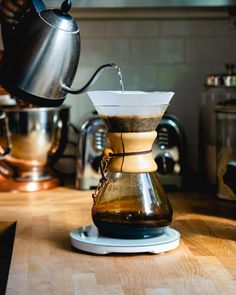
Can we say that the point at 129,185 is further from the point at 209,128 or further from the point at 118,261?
the point at 209,128

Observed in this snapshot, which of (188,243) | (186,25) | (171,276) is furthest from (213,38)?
(171,276)

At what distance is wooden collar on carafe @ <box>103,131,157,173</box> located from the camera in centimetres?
142

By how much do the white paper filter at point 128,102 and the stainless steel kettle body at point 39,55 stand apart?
0.26 ft

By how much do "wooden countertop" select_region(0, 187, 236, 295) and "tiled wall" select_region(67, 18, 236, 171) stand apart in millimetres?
616

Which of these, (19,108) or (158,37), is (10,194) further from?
(158,37)

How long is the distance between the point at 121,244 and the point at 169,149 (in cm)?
74

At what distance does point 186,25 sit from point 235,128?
20.2 inches

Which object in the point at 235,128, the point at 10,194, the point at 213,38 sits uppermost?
the point at 213,38

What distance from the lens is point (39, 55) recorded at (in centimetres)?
140

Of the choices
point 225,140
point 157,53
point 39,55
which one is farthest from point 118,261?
point 157,53

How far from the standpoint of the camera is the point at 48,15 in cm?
141

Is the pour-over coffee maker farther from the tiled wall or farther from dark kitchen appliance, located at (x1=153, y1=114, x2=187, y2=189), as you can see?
the tiled wall

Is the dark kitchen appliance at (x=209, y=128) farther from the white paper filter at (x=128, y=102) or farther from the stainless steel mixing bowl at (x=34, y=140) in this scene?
the white paper filter at (x=128, y=102)

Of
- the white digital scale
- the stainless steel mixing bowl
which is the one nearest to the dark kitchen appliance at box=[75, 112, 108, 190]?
the stainless steel mixing bowl
